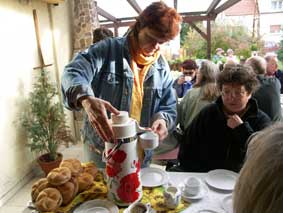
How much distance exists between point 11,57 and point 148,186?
2.27m

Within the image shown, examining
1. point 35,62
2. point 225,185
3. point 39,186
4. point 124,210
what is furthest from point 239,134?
point 35,62

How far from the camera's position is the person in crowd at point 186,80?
3.67 m

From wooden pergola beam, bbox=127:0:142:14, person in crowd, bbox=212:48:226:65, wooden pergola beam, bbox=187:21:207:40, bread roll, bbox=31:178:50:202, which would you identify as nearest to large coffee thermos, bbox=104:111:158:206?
bread roll, bbox=31:178:50:202

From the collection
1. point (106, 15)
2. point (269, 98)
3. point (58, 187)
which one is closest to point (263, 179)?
point (58, 187)

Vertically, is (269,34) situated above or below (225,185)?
above

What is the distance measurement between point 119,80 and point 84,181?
19.3 inches

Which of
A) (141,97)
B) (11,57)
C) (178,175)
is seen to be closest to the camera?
(178,175)

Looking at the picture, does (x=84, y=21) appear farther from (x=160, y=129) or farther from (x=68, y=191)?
(x=68, y=191)

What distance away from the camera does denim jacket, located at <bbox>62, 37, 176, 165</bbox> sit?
3.97 ft

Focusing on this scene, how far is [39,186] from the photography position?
0.93 m

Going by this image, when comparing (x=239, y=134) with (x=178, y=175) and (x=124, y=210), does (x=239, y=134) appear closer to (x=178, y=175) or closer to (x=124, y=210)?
(x=178, y=175)

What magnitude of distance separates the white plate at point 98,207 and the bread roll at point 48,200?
76 mm

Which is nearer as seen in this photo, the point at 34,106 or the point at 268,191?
the point at 268,191

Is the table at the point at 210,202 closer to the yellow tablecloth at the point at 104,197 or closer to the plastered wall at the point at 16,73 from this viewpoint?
the yellow tablecloth at the point at 104,197
